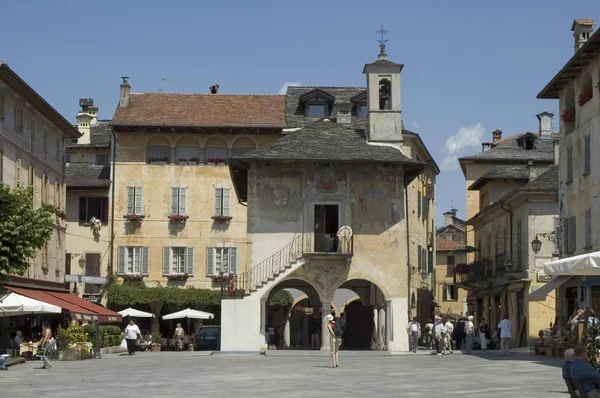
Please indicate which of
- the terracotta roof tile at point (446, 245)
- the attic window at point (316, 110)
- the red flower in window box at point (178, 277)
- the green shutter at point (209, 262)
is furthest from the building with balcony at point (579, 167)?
the terracotta roof tile at point (446, 245)

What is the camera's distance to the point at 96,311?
159 ft

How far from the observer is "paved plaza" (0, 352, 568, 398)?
23.4 meters

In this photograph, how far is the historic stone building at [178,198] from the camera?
65000mm

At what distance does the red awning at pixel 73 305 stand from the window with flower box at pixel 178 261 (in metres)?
12.9

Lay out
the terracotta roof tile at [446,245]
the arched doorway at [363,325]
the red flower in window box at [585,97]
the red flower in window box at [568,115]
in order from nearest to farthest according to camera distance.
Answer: the red flower in window box at [585,97] < the red flower in window box at [568,115] < the arched doorway at [363,325] < the terracotta roof tile at [446,245]

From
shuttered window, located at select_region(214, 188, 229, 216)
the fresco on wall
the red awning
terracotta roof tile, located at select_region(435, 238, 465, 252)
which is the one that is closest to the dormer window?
shuttered window, located at select_region(214, 188, 229, 216)

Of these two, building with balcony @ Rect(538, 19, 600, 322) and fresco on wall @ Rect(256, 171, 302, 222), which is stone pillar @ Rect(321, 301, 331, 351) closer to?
fresco on wall @ Rect(256, 171, 302, 222)

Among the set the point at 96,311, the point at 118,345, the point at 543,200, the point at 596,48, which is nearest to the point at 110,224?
the point at 118,345

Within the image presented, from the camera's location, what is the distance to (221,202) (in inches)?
2594

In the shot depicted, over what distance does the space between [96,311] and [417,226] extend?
84.0 ft

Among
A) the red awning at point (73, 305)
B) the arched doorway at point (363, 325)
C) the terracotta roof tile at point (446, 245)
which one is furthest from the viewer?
the terracotta roof tile at point (446, 245)

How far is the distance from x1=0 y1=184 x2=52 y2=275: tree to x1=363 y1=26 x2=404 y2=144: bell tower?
76.8 feet

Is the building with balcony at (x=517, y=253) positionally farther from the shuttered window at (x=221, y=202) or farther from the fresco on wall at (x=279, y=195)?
the shuttered window at (x=221, y=202)

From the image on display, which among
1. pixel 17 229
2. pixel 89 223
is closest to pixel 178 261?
pixel 89 223
